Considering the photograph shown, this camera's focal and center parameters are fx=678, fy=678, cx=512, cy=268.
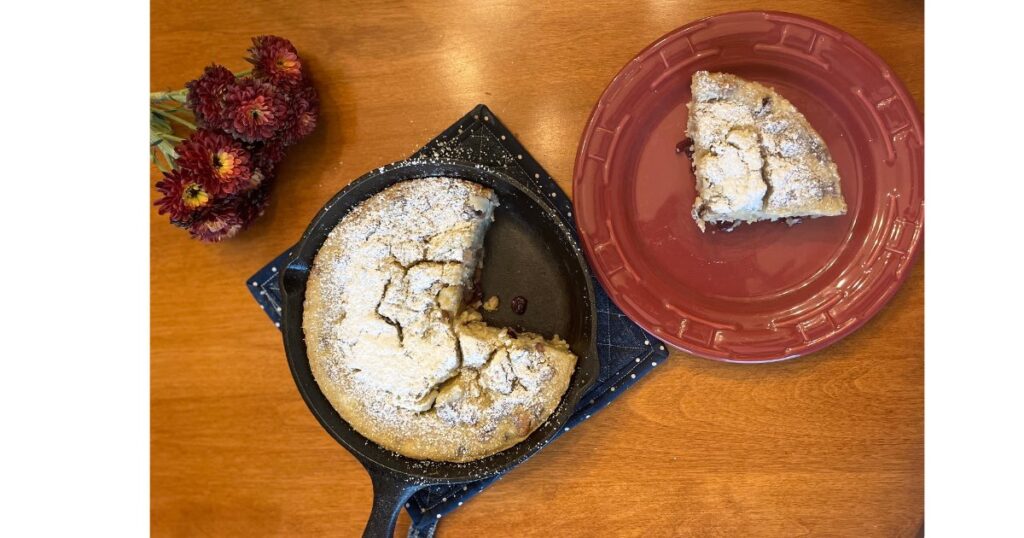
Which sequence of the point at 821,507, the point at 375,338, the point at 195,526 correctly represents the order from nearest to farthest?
the point at 375,338 < the point at 821,507 < the point at 195,526

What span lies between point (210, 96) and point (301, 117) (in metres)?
0.20

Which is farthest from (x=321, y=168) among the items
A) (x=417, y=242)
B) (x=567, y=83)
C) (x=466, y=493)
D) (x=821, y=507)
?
(x=821, y=507)

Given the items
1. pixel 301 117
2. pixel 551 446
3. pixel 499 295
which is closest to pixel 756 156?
pixel 499 295

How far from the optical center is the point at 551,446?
169 centimetres

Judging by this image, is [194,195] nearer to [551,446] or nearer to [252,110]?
[252,110]

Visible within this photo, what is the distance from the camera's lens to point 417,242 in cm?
154

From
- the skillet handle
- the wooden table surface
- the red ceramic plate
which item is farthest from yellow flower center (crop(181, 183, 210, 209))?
the red ceramic plate

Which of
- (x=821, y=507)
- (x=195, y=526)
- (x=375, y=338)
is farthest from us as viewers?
(x=195, y=526)

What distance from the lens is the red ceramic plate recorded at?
1530mm

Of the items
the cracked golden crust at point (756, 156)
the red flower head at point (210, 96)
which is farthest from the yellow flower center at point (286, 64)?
the cracked golden crust at point (756, 156)

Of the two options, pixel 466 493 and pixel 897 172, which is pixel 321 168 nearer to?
pixel 466 493

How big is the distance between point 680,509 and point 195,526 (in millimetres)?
1272

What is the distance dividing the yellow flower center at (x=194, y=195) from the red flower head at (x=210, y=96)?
15cm

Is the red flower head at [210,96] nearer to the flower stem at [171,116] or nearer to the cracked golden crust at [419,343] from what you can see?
the flower stem at [171,116]
